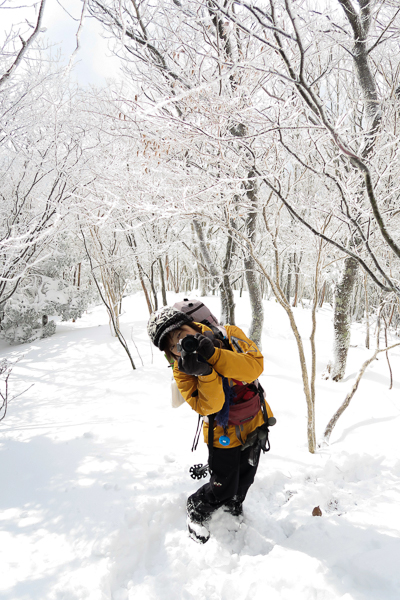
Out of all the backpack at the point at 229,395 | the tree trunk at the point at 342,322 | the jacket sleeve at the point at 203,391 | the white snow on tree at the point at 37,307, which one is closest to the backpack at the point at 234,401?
the backpack at the point at 229,395

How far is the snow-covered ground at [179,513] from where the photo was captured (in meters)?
1.44

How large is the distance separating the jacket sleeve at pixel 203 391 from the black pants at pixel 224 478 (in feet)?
1.42

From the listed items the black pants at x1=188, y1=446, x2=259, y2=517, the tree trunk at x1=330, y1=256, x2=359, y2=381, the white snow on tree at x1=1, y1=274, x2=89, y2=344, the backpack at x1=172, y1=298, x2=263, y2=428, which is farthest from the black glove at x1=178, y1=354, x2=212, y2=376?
the white snow on tree at x1=1, y1=274, x2=89, y2=344

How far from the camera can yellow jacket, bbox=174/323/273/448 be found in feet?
4.79

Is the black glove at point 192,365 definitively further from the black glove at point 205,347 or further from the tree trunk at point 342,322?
the tree trunk at point 342,322

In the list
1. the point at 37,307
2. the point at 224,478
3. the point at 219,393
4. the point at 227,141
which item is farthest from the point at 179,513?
the point at 37,307

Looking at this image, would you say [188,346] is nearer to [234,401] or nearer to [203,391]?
[203,391]

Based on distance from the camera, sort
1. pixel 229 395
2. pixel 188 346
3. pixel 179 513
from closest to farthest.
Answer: pixel 188 346
pixel 229 395
pixel 179 513

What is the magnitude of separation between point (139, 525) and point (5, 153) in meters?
5.32

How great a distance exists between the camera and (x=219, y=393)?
1483 mm

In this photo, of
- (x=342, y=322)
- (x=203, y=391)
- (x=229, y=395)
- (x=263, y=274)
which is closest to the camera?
(x=203, y=391)

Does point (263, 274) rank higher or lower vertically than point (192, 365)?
higher

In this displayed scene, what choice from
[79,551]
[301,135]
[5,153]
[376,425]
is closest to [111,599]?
[79,551]

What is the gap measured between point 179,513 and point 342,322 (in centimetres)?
427
